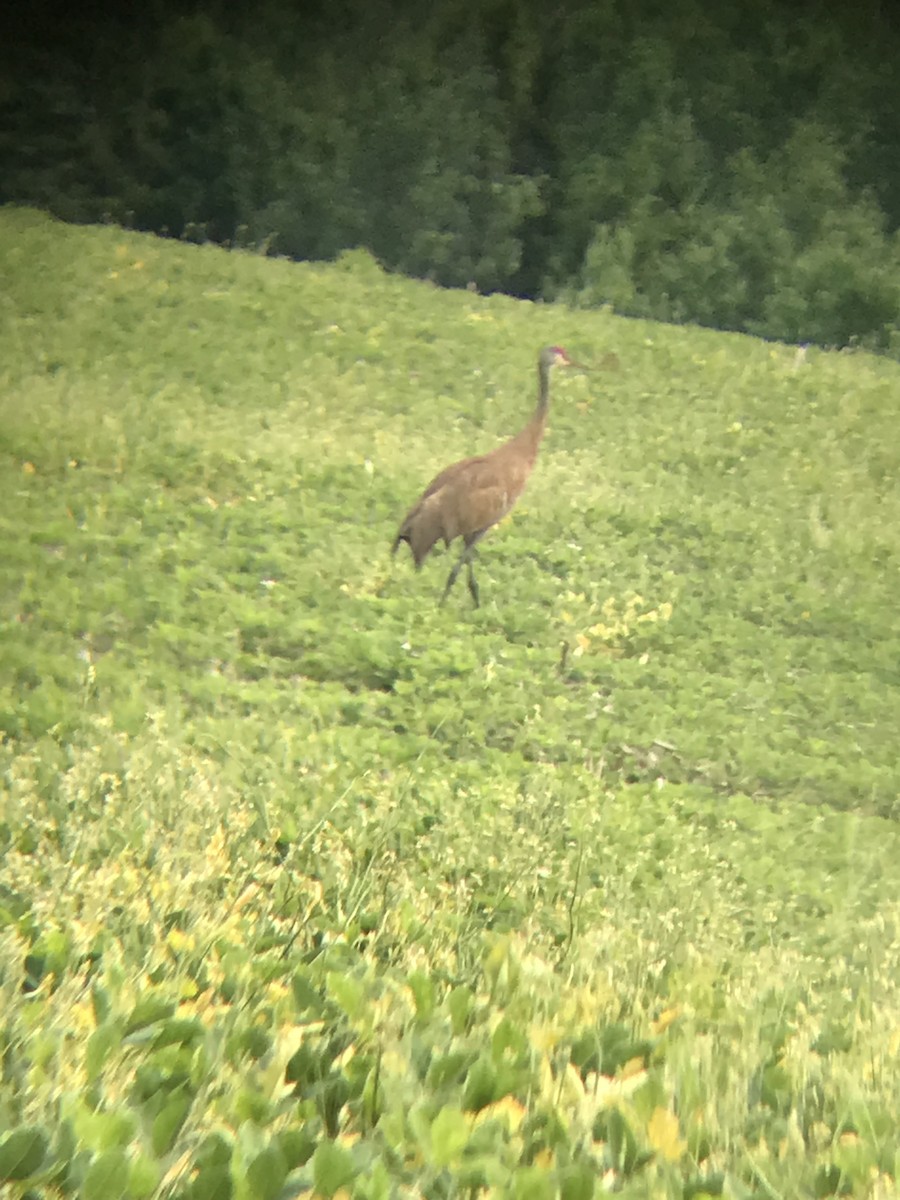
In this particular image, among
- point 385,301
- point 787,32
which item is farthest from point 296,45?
point 787,32

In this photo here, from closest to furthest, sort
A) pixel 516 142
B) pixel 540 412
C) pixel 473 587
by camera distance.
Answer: pixel 473 587 → pixel 540 412 → pixel 516 142

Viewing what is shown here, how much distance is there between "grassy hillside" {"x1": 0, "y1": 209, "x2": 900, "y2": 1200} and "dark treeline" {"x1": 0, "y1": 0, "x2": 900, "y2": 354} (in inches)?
7.1

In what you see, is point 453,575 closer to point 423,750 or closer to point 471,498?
point 471,498

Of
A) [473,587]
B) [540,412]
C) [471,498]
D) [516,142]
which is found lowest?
[473,587]

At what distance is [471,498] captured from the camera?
2605 millimetres

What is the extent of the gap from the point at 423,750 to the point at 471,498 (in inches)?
24.8

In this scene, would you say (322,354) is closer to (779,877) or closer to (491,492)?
(491,492)

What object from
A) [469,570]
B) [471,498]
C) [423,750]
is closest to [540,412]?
[471,498]

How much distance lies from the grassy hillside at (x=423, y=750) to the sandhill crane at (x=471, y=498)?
45mm

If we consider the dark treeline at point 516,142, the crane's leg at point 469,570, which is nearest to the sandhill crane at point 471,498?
the crane's leg at point 469,570

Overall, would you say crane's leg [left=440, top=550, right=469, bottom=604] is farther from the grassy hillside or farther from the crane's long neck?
the crane's long neck

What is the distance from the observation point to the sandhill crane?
2.55 metres

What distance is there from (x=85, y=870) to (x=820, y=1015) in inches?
44.6

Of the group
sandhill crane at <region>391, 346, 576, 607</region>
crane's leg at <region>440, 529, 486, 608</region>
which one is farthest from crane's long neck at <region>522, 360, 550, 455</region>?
crane's leg at <region>440, 529, 486, 608</region>
